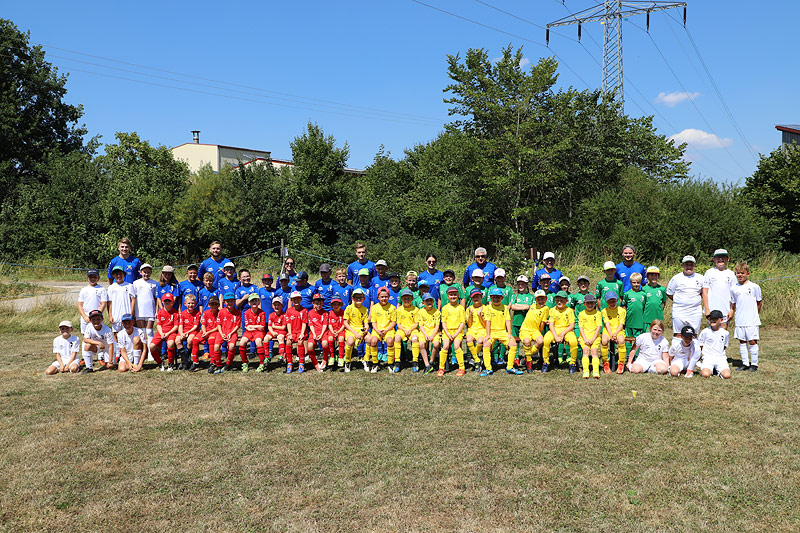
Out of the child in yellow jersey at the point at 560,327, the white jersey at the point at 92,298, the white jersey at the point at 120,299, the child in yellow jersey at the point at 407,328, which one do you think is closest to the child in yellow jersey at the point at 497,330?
the child in yellow jersey at the point at 560,327

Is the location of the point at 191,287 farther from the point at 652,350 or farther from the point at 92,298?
the point at 652,350

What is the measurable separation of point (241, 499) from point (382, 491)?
1005mm

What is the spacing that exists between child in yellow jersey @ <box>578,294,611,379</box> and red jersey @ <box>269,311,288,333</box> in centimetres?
427

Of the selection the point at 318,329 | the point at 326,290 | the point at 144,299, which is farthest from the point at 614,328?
the point at 144,299

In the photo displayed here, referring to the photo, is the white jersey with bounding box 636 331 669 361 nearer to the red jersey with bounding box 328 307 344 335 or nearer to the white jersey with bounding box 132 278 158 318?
the red jersey with bounding box 328 307 344 335

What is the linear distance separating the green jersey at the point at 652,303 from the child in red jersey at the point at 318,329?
4585 mm

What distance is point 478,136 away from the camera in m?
24.1

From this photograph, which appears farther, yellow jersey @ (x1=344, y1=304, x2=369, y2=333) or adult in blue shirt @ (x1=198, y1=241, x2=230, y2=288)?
adult in blue shirt @ (x1=198, y1=241, x2=230, y2=288)

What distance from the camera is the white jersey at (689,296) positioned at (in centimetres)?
808

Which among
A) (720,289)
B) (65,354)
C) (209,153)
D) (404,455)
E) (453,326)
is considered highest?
(209,153)

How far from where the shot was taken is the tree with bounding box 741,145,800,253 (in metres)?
23.3

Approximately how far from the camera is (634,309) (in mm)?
8070

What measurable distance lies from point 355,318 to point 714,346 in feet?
16.3

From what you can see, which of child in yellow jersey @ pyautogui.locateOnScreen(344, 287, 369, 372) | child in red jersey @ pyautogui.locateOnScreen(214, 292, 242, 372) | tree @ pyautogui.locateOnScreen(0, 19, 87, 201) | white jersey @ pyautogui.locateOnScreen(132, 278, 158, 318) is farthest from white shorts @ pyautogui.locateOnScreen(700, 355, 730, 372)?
tree @ pyautogui.locateOnScreen(0, 19, 87, 201)
